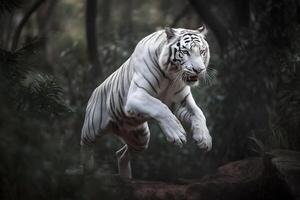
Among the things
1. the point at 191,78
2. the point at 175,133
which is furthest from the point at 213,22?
the point at 175,133

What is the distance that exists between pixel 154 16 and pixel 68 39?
2.57m

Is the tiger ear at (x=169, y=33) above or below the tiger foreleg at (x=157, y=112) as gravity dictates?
above

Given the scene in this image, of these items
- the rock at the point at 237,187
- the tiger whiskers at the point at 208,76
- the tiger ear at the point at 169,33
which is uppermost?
the tiger ear at the point at 169,33

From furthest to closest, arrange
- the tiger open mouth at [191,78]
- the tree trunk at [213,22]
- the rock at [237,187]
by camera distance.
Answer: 1. the tree trunk at [213,22]
2. the rock at [237,187]
3. the tiger open mouth at [191,78]

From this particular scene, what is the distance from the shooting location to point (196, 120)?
454 cm

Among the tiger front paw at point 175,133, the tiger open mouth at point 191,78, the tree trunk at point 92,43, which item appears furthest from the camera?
the tree trunk at point 92,43

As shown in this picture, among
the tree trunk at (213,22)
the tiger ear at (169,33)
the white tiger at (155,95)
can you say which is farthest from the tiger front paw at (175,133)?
the tree trunk at (213,22)

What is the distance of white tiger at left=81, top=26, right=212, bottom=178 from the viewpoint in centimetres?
432

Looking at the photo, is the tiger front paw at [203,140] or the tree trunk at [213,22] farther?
the tree trunk at [213,22]

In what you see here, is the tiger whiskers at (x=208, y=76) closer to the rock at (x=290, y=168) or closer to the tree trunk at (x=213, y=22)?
the rock at (x=290, y=168)

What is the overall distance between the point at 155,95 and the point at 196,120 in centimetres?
36

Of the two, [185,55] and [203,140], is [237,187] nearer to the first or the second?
[203,140]

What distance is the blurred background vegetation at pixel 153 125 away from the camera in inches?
122

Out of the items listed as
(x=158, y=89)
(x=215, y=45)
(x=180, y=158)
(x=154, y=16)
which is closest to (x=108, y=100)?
(x=158, y=89)
